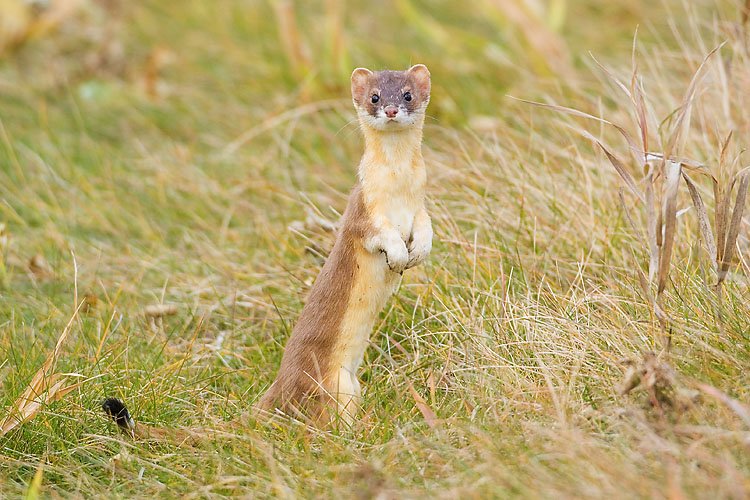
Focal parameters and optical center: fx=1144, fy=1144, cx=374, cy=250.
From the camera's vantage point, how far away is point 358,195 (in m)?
3.74

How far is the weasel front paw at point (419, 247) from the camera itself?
3.67 m

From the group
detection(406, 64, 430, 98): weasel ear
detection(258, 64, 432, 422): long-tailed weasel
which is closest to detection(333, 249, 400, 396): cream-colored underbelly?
detection(258, 64, 432, 422): long-tailed weasel

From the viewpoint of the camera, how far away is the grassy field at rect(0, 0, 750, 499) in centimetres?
326

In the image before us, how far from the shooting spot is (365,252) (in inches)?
147

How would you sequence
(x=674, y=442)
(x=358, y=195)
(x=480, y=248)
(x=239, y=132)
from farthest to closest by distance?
(x=239, y=132) < (x=480, y=248) < (x=358, y=195) < (x=674, y=442)

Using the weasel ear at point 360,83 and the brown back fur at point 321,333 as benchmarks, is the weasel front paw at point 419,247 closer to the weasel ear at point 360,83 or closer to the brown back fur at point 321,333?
the brown back fur at point 321,333

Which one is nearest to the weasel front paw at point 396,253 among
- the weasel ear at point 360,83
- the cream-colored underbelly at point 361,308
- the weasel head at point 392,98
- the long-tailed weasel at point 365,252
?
the long-tailed weasel at point 365,252

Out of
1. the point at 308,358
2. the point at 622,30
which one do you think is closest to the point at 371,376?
the point at 308,358

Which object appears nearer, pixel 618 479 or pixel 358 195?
pixel 618 479

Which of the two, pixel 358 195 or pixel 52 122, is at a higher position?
pixel 358 195

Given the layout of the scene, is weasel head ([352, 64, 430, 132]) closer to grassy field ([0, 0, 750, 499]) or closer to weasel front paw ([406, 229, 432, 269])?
weasel front paw ([406, 229, 432, 269])

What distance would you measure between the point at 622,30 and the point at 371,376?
4.71 meters

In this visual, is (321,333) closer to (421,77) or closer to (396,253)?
(396,253)

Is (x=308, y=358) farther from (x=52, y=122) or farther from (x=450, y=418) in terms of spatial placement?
(x=52, y=122)
